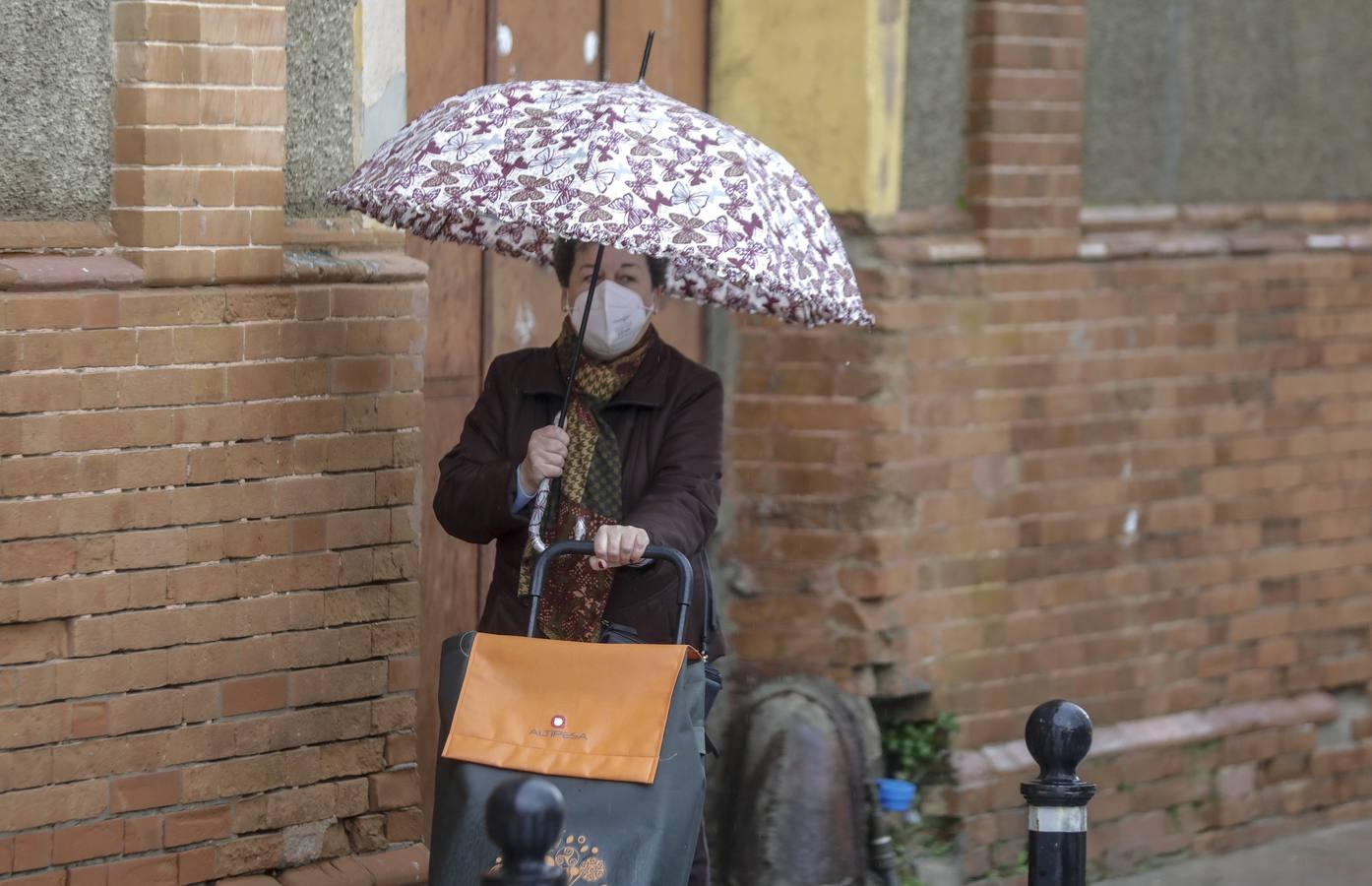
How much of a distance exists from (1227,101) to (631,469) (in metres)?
3.50

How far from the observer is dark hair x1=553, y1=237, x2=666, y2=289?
4.39 meters

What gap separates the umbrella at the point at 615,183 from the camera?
391 cm

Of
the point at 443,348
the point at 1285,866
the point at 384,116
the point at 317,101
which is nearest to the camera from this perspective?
the point at 317,101

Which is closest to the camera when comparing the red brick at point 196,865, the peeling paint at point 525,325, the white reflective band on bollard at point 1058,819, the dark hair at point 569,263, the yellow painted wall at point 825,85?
the white reflective band on bollard at point 1058,819

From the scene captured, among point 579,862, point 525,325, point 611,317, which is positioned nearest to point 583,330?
point 611,317

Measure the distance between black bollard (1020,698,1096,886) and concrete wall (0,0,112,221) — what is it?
2.22m

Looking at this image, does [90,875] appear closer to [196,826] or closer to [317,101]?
[196,826]

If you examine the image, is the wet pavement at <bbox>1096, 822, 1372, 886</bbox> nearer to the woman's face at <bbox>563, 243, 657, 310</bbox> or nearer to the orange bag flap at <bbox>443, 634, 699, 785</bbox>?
the woman's face at <bbox>563, 243, 657, 310</bbox>

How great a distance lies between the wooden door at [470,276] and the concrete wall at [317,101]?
1.69ft

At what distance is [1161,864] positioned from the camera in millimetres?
6816

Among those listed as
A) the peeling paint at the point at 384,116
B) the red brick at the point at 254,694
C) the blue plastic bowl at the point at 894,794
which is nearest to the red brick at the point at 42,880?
the red brick at the point at 254,694

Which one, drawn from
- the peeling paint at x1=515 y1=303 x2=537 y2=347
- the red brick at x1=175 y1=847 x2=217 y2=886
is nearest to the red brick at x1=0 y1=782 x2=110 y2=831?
the red brick at x1=175 y1=847 x2=217 y2=886

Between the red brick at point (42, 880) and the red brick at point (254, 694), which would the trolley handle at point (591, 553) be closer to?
the red brick at point (254, 694)

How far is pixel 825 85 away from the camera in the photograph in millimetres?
6102
